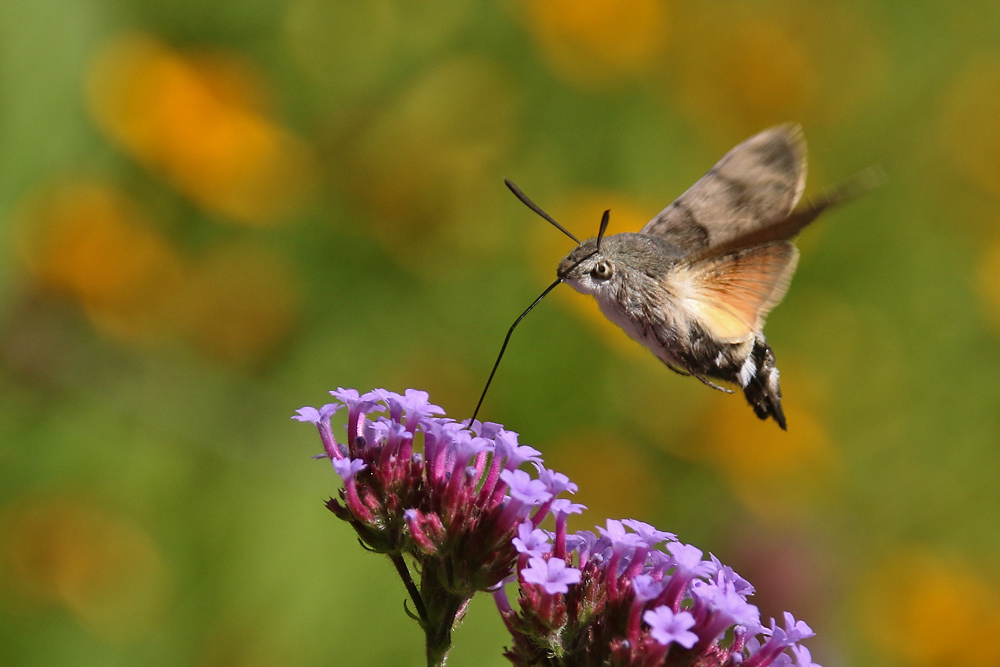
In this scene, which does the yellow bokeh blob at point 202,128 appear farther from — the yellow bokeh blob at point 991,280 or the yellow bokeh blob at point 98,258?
the yellow bokeh blob at point 991,280

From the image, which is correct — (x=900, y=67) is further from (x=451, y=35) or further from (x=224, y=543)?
(x=224, y=543)

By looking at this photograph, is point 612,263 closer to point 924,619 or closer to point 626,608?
point 626,608

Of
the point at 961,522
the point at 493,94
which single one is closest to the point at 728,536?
the point at 961,522

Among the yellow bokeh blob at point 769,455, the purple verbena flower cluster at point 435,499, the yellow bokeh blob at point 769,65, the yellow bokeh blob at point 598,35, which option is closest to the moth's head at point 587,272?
the purple verbena flower cluster at point 435,499

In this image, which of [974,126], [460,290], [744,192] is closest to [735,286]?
[744,192]

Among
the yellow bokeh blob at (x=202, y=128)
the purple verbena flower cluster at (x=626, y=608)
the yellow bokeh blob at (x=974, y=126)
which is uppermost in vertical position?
the yellow bokeh blob at (x=974, y=126)

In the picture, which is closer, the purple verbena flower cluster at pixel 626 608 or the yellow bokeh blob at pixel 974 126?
the purple verbena flower cluster at pixel 626 608
